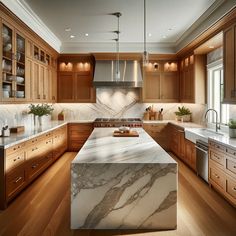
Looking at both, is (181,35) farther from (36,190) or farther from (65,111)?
(36,190)

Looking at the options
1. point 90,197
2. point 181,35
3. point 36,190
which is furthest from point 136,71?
point 90,197

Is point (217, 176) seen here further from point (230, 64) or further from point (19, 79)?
point (19, 79)

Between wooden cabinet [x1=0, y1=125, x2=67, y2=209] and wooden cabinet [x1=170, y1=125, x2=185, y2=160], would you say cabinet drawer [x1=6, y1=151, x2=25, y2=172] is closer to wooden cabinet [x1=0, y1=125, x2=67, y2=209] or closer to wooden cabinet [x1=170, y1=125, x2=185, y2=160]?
wooden cabinet [x1=0, y1=125, x2=67, y2=209]

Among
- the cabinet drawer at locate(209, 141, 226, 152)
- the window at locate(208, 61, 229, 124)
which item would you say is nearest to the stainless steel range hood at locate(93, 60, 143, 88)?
the window at locate(208, 61, 229, 124)

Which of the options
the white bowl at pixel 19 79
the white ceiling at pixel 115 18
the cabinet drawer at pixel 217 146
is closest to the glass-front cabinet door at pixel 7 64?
the white bowl at pixel 19 79

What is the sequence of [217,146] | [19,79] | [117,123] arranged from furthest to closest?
[117,123] < [19,79] < [217,146]

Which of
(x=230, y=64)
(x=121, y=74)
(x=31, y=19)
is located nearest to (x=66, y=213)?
(x=230, y=64)

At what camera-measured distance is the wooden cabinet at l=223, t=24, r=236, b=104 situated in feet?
13.0

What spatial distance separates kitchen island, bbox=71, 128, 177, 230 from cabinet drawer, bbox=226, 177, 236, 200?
106cm

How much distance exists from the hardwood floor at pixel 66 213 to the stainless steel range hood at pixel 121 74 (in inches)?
133

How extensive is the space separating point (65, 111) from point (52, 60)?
1.63 metres

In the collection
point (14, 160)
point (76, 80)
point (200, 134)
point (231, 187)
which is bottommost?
point (231, 187)

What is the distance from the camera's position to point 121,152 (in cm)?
320

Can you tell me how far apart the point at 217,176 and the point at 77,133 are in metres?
4.35
